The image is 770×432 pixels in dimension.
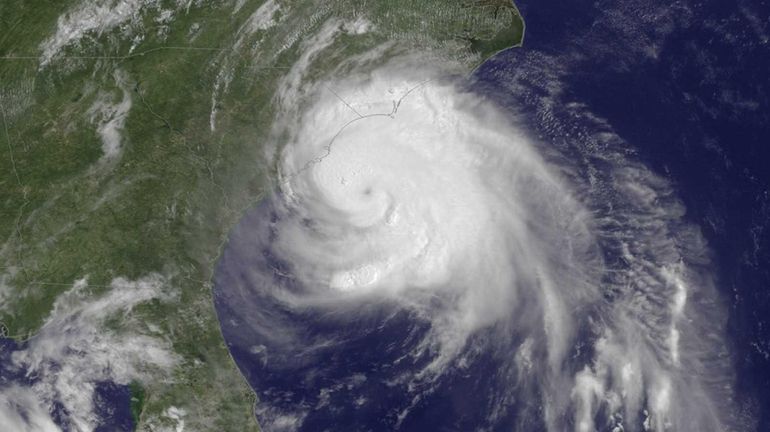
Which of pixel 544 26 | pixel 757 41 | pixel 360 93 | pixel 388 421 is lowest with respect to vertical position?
pixel 388 421

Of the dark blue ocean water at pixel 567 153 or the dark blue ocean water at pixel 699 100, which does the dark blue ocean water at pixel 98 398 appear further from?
the dark blue ocean water at pixel 699 100

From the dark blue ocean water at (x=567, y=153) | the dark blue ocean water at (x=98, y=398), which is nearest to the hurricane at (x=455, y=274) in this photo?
the dark blue ocean water at (x=567, y=153)

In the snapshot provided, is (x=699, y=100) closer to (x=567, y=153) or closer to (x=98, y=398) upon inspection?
(x=567, y=153)

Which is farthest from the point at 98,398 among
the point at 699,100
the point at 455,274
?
the point at 699,100

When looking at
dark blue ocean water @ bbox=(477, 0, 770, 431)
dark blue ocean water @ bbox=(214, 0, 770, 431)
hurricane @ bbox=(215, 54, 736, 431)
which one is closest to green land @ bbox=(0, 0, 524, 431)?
hurricane @ bbox=(215, 54, 736, 431)

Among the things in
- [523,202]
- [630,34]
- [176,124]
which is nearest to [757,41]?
[630,34]

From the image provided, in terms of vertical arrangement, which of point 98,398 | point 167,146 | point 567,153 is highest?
point 567,153

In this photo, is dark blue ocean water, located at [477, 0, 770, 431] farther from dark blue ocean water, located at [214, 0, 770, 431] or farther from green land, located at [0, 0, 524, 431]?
green land, located at [0, 0, 524, 431]

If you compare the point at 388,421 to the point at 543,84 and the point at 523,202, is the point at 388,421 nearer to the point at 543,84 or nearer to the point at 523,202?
the point at 523,202
